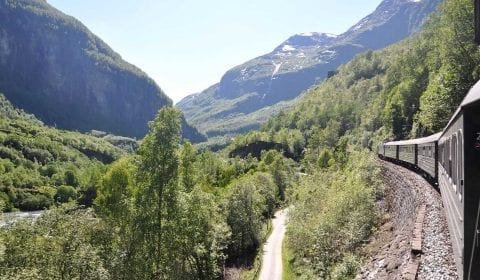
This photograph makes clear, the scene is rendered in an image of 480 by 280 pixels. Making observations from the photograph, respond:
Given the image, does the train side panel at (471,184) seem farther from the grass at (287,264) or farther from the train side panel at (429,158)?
the grass at (287,264)

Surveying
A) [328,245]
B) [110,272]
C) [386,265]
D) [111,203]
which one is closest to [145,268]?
[110,272]

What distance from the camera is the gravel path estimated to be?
13.4 meters

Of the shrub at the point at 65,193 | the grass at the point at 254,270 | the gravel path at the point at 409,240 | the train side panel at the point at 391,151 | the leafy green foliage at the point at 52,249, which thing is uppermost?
the train side panel at the point at 391,151

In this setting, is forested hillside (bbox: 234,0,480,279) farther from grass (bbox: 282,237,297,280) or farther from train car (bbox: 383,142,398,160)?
train car (bbox: 383,142,398,160)

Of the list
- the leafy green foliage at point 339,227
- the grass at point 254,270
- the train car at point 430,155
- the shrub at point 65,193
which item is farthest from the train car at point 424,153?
the shrub at point 65,193

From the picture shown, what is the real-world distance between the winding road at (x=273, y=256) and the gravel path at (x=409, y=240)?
21204 millimetres

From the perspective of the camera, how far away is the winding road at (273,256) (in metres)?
50.6

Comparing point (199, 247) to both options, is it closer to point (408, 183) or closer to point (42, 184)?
point (408, 183)

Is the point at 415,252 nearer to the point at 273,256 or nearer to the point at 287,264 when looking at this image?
the point at 287,264

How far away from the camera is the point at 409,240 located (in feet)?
55.7

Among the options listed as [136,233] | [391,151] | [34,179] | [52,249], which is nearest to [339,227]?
[136,233]

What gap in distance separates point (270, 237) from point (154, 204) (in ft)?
123

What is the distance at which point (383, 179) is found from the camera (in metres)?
39.9

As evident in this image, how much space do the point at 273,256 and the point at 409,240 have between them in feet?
137
